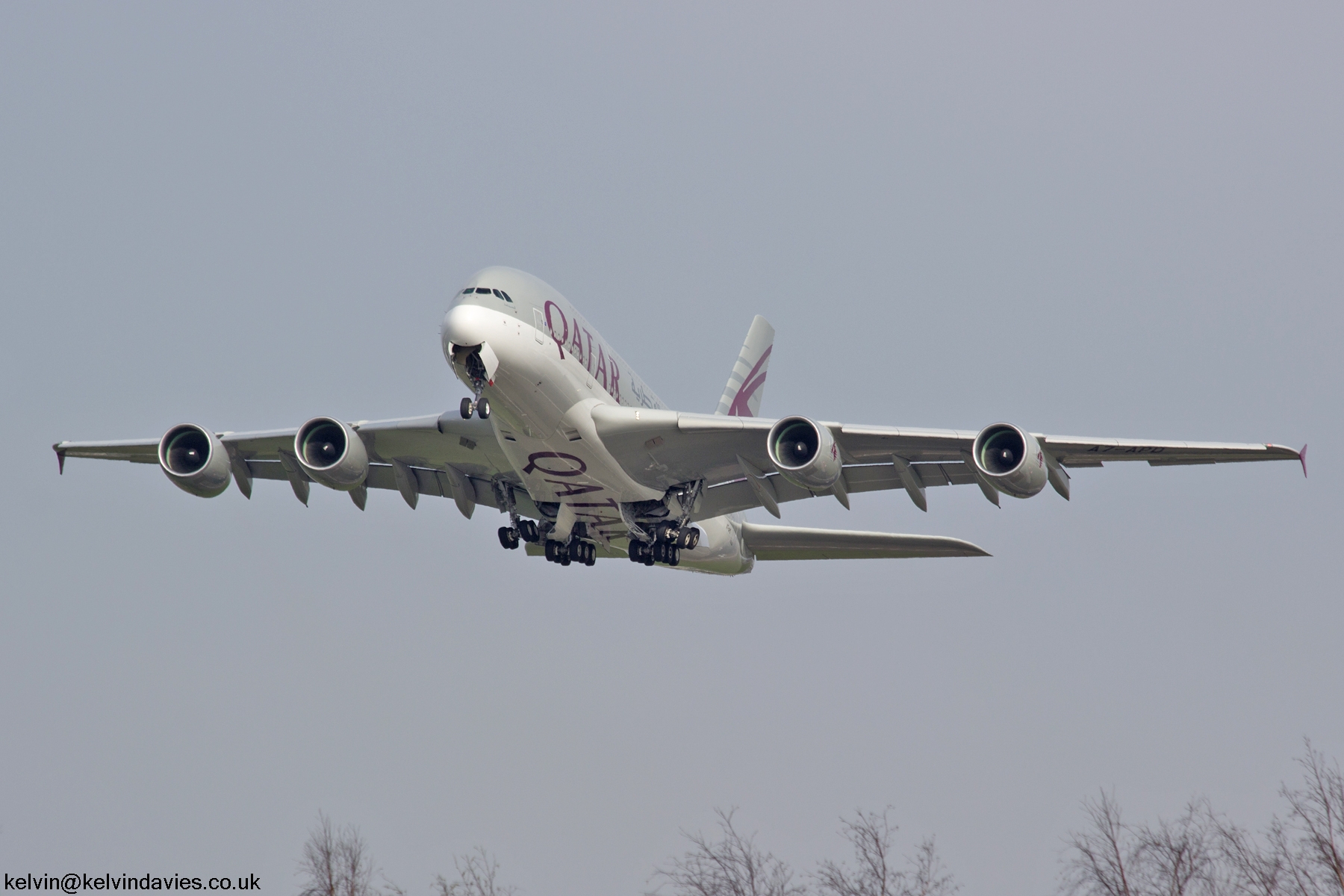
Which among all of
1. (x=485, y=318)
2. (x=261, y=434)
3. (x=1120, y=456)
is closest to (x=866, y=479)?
(x=1120, y=456)

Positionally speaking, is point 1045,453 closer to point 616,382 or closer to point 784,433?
point 784,433

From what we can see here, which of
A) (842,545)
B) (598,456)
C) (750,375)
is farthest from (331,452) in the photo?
(750,375)

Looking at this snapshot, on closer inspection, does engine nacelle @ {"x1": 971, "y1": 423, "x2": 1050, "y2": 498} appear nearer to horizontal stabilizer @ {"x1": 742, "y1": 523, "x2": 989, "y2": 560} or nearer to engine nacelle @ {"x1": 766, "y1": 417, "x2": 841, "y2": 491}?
engine nacelle @ {"x1": 766, "y1": 417, "x2": 841, "y2": 491}

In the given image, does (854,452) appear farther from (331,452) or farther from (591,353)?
(331,452)

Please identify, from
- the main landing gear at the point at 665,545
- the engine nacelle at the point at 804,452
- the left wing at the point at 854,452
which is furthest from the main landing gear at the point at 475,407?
the main landing gear at the point at 665,545

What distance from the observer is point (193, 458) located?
30.4 meters

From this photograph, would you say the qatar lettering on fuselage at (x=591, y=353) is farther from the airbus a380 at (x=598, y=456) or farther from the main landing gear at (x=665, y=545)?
the main landing gear at (x=665, y=545)

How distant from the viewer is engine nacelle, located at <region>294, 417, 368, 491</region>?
96.4 feet

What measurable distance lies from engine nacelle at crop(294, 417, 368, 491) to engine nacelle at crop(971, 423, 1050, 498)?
13.4m

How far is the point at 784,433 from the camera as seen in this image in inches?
1083

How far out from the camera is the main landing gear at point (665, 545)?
31906 mm

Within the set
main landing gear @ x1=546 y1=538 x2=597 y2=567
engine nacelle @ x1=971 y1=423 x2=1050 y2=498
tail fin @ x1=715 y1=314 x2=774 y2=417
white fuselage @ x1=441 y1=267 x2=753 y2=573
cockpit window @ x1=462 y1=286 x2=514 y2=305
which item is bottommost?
engine nacelle @ x1=971 y1=423 x2=1050 y2=498

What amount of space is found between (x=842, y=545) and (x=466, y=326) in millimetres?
13692

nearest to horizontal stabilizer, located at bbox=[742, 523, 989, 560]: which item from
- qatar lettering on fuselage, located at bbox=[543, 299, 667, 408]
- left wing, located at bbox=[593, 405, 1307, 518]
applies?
left wing, located at bbox=[593, 405, 1307, 518]
